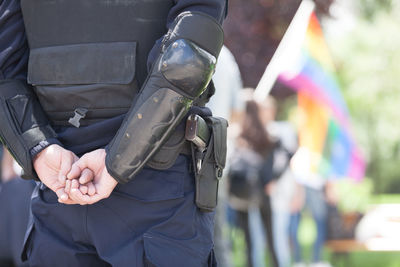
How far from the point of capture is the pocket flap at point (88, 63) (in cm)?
211

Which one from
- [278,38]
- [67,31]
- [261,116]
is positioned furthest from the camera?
[278,38]

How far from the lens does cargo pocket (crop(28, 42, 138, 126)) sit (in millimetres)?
2111

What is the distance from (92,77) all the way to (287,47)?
4.31m

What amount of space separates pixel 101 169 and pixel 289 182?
17.2 feet

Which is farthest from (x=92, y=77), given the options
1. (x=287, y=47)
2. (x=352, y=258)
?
(x=352, y=258)

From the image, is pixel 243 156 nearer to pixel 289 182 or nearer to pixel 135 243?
pixel 289 182

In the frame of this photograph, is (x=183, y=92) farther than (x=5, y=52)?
No

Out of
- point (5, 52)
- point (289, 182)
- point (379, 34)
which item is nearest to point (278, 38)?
point (289, 182)

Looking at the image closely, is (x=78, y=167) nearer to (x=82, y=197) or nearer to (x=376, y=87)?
(x=82, y=197)

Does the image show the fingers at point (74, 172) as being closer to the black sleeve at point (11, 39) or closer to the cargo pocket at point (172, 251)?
the cargo pocket at point (172, 251)

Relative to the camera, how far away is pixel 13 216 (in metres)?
4.03

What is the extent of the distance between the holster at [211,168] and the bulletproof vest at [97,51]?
27 cm

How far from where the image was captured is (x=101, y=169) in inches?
81.0

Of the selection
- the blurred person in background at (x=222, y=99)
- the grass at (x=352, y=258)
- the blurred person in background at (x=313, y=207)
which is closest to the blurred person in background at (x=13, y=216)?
the blurred person in background at (x=222, y=99)
